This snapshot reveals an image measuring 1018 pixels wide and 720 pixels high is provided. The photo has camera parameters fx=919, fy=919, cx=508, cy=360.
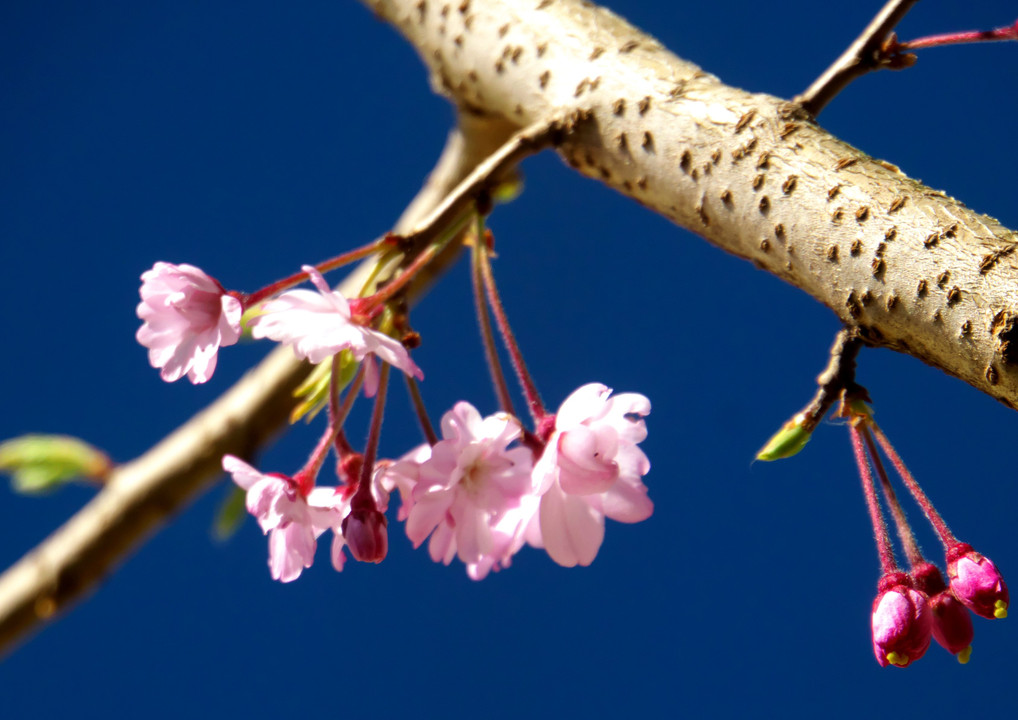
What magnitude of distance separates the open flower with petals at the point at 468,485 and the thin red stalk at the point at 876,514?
0.49 ft

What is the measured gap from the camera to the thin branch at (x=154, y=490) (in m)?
0.91

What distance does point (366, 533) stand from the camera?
406 millimetres

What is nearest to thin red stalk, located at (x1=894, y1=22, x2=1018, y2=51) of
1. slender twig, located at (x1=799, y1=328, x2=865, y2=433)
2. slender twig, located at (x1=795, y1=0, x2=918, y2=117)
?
slender twig, located at (x1=795, y1=0, x2=918, y2=117)

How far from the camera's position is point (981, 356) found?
354mm

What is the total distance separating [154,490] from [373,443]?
1.93 feet

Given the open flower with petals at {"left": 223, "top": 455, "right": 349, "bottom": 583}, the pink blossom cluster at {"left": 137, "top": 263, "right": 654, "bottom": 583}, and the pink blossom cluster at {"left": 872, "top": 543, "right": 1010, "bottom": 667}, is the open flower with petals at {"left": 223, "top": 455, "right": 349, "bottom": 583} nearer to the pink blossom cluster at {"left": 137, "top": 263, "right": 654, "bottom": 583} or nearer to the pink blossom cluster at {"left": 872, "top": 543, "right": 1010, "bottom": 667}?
the pink blossom cluster at {"left": 137, "top": 263, "right": 654, "bottom": 583}

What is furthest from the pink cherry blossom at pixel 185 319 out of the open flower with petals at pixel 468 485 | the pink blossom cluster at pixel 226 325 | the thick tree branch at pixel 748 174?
the thick tree branch at pixel 748 174

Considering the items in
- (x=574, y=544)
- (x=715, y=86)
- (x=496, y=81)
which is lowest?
(x=574, y=544)

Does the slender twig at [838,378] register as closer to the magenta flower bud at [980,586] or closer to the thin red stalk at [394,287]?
the magenta flower bud at [980,586]

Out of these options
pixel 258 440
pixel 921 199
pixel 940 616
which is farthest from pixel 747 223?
pixel 258 440

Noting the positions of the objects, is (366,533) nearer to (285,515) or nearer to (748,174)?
(285,515)

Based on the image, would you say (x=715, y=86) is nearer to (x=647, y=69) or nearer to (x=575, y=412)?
(x=647, y=69)

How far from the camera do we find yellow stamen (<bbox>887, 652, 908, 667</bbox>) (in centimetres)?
38

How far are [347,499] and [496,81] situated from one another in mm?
306
